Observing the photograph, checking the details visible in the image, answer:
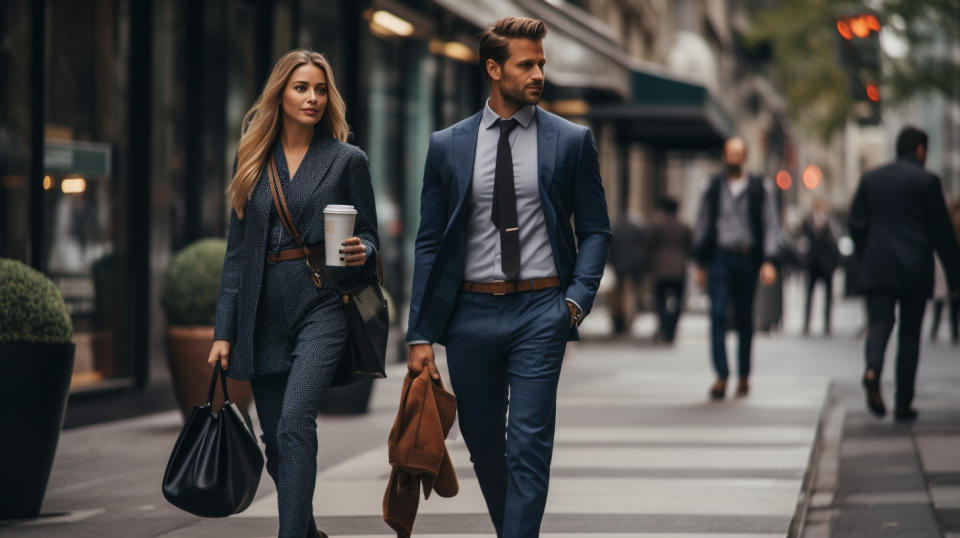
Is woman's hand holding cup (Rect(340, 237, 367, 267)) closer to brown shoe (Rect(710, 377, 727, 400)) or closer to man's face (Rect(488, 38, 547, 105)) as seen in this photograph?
A: man's face (Rect(488, 38, 547, 105))

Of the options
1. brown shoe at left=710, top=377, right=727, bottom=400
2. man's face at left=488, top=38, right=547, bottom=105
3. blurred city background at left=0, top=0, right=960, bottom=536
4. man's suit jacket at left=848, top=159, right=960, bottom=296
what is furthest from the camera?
brown shoe at left=710, top=377, right=727, bottom=400

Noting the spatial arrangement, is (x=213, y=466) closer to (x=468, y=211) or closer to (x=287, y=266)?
(x=287, y=266)

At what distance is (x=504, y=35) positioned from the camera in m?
4.68

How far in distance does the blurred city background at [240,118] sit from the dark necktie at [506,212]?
1888mm

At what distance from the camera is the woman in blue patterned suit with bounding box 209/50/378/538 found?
4.90 metres

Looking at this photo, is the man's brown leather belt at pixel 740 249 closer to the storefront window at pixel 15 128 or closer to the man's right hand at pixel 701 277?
the man's right hand at pixel 701 277

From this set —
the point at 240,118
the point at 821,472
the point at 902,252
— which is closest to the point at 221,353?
the point at 821,472

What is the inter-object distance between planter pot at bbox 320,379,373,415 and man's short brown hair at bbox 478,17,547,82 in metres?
5.50

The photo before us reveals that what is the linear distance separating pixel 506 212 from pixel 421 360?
1.78ft

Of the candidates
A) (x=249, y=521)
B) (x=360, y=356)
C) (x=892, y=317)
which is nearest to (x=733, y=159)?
(x=892, y=317)

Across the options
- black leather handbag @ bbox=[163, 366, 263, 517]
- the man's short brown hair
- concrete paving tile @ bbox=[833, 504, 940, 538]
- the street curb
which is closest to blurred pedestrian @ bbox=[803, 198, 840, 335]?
the street curb

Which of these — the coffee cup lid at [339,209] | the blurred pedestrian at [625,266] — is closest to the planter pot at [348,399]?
the coffee cup lid at [339,209]

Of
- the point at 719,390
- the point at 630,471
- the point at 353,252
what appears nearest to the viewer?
the point at 353,252

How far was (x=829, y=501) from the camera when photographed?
700 centimetres
